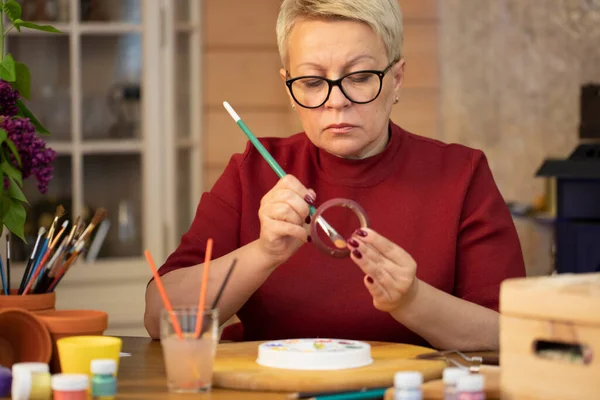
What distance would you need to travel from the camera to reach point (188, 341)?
137 centimetres

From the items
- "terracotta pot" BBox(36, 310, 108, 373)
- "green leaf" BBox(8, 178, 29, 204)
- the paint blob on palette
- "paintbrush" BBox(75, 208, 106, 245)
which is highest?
"green leaf" BBox(8, 178, 29, 204)

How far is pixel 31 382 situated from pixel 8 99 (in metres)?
0.49

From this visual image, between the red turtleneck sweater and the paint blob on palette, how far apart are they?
40 centimetres

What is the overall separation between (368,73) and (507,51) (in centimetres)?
242

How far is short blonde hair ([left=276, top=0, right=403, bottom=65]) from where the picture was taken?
186 centimetres

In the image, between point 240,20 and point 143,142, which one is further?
point 240,20

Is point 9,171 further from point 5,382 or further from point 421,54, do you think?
point 421,54

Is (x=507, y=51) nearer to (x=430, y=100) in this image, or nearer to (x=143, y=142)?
(x=430, y=100)

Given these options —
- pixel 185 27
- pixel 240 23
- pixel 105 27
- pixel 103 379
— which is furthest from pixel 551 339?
pixel 240 23

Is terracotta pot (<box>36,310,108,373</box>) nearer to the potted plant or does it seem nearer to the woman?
the potted plant

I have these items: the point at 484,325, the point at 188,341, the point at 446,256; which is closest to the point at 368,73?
the point at 446,256

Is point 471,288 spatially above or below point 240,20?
below

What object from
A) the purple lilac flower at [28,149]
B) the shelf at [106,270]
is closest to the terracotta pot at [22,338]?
the purple lilac flower at [28,149]

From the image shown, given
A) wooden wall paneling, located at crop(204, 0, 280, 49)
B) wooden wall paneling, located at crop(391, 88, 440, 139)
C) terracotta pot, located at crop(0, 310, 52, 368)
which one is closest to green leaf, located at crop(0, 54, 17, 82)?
terracotta pot, located at crop(0, 310, 52, 368)
